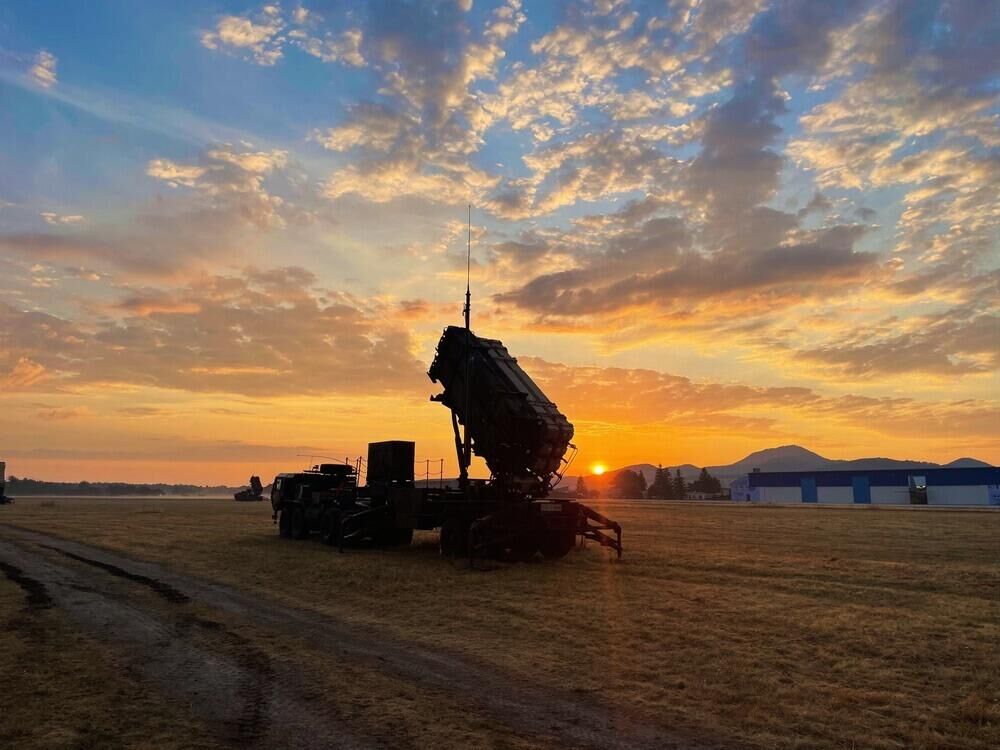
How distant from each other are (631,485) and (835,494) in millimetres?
56632

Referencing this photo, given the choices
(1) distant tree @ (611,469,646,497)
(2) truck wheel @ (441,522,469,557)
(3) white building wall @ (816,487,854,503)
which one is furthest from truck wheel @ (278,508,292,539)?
(1) distant tree @ (611,469,646,497)

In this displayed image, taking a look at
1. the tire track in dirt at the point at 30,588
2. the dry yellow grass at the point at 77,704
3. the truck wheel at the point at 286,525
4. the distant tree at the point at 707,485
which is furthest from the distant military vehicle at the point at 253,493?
the distant tree at the point at 707,485

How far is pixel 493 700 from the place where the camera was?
701 centimetres

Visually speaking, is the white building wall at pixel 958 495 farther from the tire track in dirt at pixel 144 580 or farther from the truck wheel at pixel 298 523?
the tire track in dirt at pixel 144 580

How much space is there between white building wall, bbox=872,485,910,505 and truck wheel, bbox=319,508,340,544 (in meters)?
79.8

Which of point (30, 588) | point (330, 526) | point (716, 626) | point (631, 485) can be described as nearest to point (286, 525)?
point (330, 526)

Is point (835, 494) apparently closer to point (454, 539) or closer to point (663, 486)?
point (663, 486)

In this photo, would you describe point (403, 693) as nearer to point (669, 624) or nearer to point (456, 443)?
point (669, 624)

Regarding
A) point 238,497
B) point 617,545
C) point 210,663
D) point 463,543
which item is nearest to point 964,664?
point 210,663

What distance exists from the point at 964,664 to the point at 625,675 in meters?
4.51

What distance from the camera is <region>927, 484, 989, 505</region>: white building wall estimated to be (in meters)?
76.9

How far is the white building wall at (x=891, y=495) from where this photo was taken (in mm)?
81625

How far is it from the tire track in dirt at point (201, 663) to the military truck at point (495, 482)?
25.8 ft

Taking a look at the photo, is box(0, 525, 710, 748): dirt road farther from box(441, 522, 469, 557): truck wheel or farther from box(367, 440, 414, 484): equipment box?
box(367, 440, 414, 484): equipment box
